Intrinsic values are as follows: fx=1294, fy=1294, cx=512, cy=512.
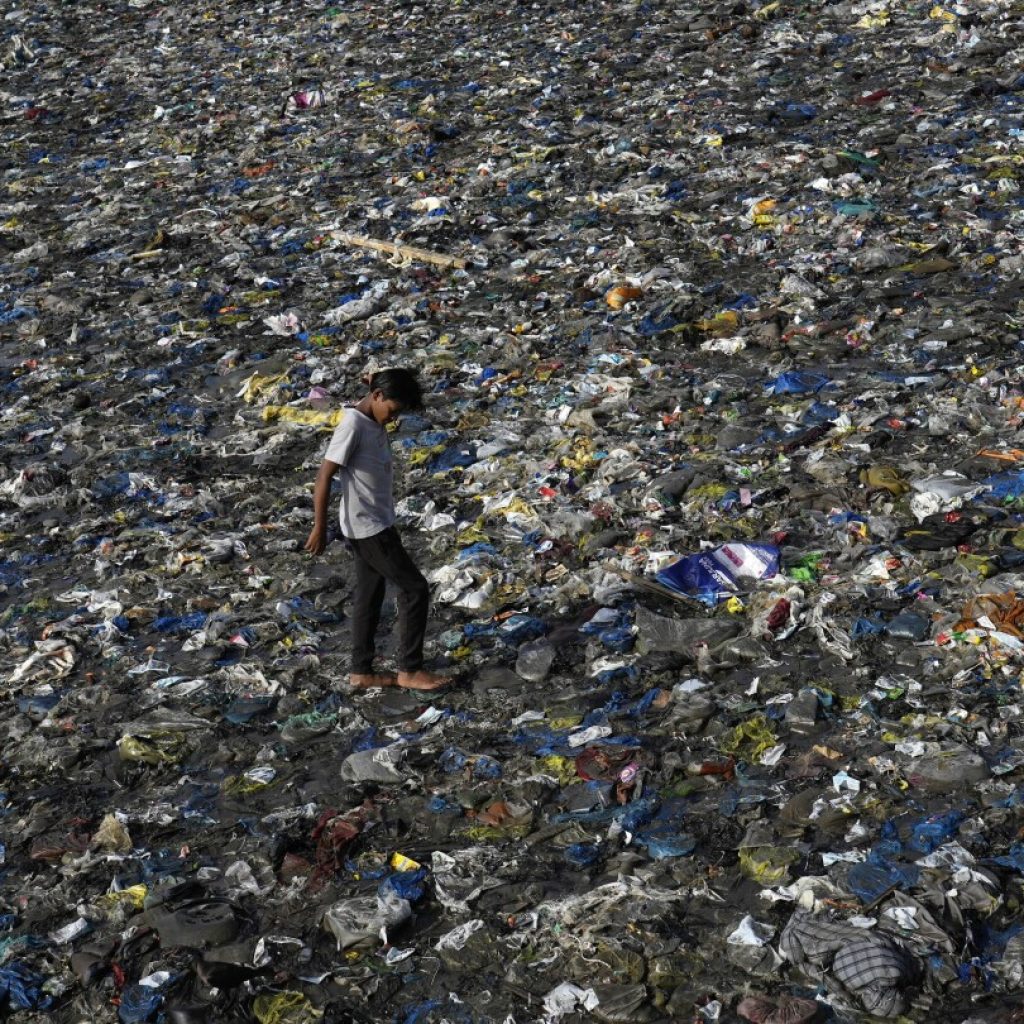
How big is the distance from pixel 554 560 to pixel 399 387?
4.64 feet

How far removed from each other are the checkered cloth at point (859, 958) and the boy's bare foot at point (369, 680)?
1985 millimetres

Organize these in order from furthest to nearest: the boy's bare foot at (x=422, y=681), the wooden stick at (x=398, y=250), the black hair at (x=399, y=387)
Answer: the wooden stick at (x=398, y=250)
the boy's bare foot at (x=422, y=681)
the black hair at (x=399, y=387)

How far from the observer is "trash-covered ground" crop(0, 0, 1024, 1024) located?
3523mm

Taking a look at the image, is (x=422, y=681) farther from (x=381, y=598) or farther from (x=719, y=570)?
(x=719, y=570)

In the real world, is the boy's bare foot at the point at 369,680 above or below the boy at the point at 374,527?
below

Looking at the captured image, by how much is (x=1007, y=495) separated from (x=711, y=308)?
2756 mm

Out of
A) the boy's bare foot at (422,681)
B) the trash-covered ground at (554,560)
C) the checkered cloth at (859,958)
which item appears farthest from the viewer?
the boy's bare foot at (422,681)

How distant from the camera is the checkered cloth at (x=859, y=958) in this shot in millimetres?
3072

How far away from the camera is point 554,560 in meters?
5.59

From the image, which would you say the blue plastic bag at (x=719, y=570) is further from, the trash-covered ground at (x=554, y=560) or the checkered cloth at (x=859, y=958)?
the checkered cloth at (x=859, y=958)

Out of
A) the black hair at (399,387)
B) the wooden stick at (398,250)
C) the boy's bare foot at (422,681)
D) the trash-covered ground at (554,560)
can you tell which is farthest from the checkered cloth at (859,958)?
the wooden stick at (398,250)

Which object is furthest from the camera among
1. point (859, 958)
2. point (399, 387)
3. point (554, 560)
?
point (554, 560)

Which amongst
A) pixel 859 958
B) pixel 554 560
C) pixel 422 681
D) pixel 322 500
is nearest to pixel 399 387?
pixel 322 500

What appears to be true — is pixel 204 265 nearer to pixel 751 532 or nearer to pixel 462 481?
pixel 462 481
